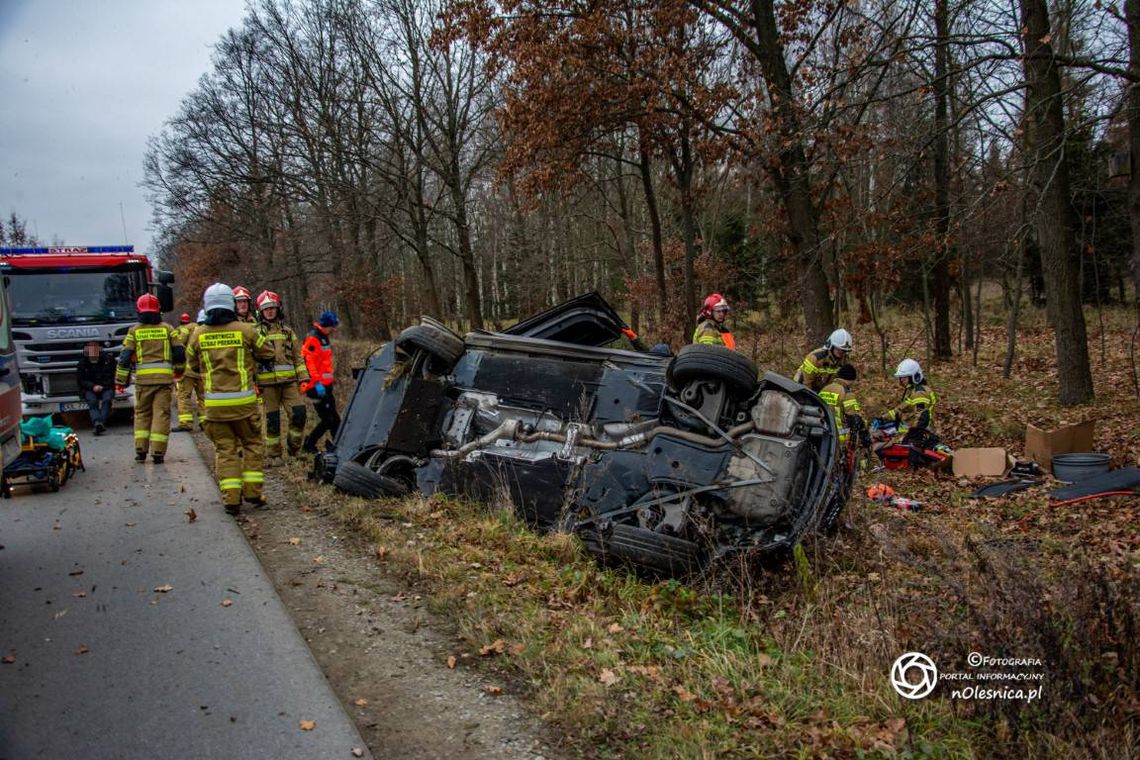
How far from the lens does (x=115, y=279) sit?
41.4 ft

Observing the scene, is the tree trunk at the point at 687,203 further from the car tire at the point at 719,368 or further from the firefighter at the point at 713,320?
the car tire at the point at 719,368

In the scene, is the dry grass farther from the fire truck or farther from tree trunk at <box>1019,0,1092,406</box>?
the fire truck

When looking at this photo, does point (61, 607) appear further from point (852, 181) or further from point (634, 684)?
point (852, 181)

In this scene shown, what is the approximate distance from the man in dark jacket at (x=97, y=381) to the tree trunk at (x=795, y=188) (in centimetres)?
1027

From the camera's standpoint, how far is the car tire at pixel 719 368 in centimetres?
503

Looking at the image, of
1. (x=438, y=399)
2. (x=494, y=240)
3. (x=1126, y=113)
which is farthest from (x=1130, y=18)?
(x=494, y=240)

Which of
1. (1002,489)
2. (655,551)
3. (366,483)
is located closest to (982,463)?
(1002,489)

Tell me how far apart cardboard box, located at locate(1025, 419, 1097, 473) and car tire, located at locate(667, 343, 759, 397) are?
180 inches

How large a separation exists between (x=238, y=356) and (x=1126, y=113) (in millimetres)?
9899

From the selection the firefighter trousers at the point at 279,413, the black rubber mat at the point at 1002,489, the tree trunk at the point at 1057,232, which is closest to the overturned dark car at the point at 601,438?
the firefighter trousers at the point at 279,413

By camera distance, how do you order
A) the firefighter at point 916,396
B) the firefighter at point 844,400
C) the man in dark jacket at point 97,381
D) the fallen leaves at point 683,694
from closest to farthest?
the fallen leaves at point 683,694, the firefighter at point 844,400, the firefighter at point 916,396, the man in dark jacket at point 97,381

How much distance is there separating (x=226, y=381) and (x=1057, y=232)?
10.2m

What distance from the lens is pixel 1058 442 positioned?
7.82 metres

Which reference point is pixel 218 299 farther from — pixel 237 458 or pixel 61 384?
pixel 61 384
